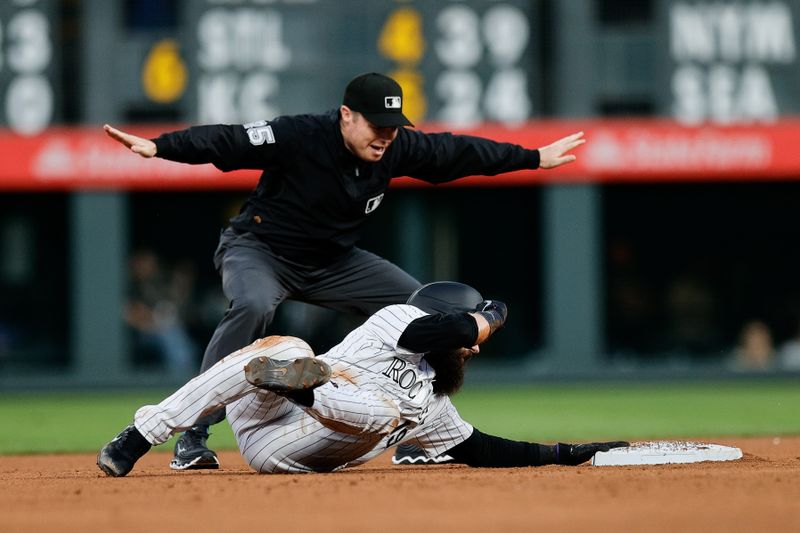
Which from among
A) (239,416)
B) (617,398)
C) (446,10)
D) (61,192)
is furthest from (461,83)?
(239,416)

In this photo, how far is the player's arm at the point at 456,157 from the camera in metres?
6.76

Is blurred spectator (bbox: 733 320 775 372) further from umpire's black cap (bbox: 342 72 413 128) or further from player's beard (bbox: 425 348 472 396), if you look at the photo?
player's beard (bbox: 425 348 472 396)

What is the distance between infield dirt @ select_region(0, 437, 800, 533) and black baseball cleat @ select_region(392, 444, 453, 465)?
0.33 m

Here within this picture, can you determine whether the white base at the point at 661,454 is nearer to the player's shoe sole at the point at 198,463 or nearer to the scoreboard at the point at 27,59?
the player's shoe sole at the point at 198,463

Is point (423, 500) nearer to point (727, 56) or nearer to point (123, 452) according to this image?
point (123, 452)

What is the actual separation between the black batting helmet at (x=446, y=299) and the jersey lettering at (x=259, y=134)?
117 centimetres

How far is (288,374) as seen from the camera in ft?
16.5

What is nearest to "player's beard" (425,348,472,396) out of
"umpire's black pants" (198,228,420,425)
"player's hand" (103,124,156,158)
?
"umpire's black pants" (198,228,420,425)

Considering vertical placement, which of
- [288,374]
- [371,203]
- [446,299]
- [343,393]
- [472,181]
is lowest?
[343,393]

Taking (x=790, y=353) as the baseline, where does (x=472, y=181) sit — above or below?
above

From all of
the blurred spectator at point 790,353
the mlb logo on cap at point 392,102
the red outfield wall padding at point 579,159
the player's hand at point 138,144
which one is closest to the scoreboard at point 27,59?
the red outfield wall padding at point 579,159

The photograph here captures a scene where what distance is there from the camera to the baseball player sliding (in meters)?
5.27

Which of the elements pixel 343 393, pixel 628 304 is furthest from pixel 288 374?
pixel 628 304

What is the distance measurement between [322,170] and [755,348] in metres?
10.2
